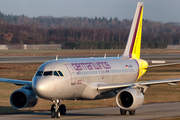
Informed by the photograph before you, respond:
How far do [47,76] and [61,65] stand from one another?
1632 mm

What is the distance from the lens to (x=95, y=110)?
27.1 meters

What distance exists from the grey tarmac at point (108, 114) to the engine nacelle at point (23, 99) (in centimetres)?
74

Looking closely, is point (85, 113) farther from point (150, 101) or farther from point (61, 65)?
point (150, 101)

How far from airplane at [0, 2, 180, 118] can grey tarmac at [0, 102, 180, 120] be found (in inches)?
25.7

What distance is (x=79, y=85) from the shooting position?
23.4 meters

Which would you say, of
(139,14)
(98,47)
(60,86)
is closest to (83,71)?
(60,86)

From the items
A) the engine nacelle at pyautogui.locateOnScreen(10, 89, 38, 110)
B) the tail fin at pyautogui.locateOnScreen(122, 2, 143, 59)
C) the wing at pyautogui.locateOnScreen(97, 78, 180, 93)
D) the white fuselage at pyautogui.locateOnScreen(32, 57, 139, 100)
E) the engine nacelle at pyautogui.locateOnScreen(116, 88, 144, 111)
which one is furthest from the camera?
the tail fin at pyautogui.locateOnScreen(122, 2, 143, 59)

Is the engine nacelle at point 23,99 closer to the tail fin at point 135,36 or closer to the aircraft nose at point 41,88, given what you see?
the aircraft nose at point 41,88

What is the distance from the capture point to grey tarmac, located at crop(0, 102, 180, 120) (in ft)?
75.9

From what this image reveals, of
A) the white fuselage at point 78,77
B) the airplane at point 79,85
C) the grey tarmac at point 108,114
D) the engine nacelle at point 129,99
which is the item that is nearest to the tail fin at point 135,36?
the white fuselage at point 78,77

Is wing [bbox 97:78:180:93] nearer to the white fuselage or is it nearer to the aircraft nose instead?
the white fuselage

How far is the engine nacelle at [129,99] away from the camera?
22578 millimetres

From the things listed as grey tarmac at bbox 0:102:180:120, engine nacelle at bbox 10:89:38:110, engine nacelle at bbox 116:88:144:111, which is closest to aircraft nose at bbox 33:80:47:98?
grey tarmac at bbox 0:102:180:120

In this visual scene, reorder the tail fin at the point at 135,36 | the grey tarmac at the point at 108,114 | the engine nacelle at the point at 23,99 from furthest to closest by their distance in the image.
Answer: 1. the tail fin at the point at 135,36
2. the engine nacelle at the point at 23,99
3. the grey tarmac at the point at 108,114
